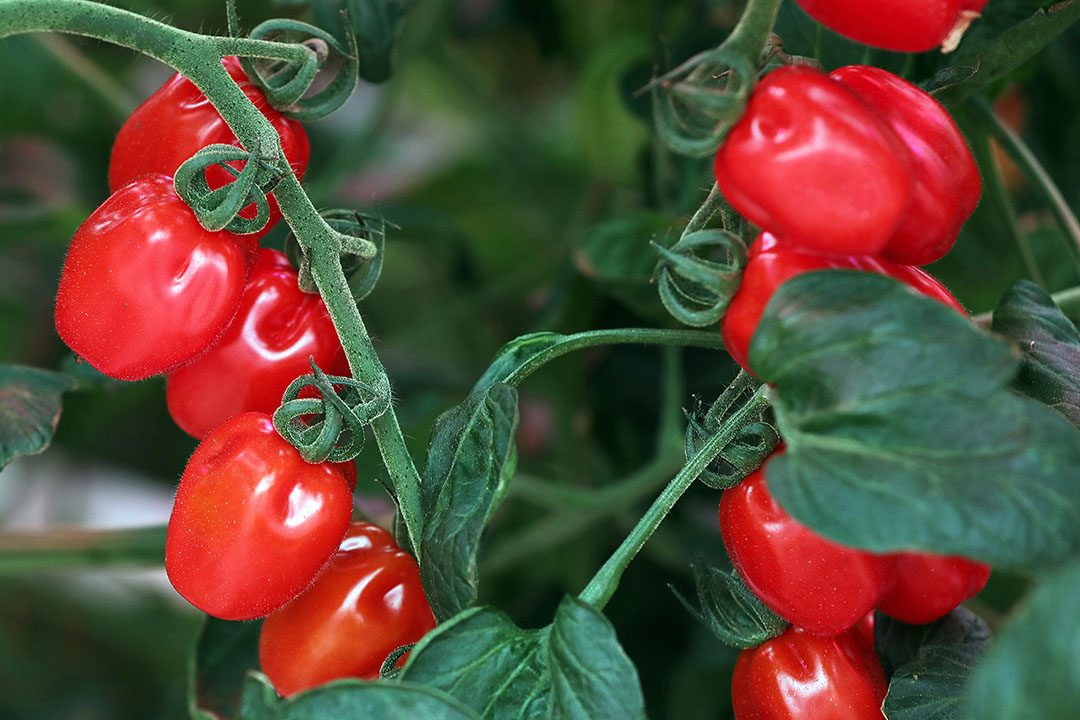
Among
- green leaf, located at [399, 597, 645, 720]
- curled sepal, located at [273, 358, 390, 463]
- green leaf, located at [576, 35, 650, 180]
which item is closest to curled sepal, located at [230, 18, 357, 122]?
curled sepal, located at [273, 358, 390, 463]

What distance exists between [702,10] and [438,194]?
53cm

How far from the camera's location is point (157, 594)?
3.50 ft

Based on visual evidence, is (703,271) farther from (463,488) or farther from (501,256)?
(501,256)

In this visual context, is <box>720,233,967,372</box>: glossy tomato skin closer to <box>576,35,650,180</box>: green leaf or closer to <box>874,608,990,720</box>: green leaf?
<box>874,608,990,720</box>: green leaf

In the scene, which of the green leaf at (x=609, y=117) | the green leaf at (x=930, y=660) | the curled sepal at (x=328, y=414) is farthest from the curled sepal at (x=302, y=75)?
the green leaf at (x=609, y=117)

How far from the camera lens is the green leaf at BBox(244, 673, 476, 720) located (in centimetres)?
30

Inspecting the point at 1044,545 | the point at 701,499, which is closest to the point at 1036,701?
the point at 1044,545

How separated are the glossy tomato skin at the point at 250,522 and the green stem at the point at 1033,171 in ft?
1.39

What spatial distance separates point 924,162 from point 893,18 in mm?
51

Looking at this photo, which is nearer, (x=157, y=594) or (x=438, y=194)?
(x=157, y=594)

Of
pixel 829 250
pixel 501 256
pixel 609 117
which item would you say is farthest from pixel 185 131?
pixel 501 256

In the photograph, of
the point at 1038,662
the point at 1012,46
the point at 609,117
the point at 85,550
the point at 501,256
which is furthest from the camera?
the point at 501,256

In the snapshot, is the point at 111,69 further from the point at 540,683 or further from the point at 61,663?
the point at 540,683

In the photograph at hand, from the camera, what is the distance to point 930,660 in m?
0.39
